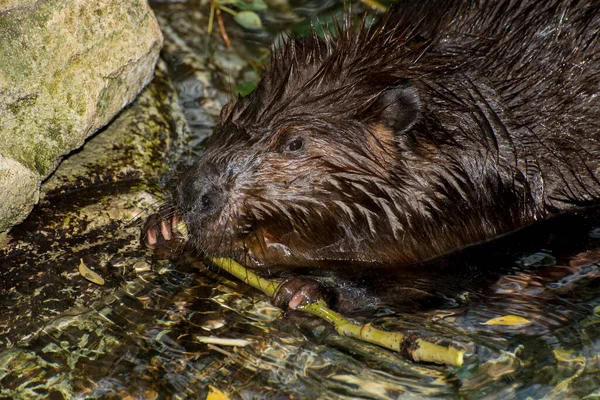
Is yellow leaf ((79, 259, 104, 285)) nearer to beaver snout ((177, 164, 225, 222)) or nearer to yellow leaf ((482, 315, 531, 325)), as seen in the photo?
beaver snout ((177, 164, 225, 222))

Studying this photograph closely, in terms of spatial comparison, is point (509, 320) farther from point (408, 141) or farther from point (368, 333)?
point (408, 141)

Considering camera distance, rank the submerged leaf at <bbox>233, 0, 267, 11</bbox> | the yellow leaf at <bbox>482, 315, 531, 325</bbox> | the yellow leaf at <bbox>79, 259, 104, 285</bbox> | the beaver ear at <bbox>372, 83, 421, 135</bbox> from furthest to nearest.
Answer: the submerged leaf at <bbox>233, 0, 267, 11</bbox> < the yellow leaf at <bbox>79, 259, 104, 285</bbox> < the beaver ear at <bbox>372, 83, 421, 135</bbox> < the yellow leaf at <bbox>482, 315, 531, 325</bbox>

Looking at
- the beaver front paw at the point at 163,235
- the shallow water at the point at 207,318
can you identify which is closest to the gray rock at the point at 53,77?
the shallow water at the point at 207,318

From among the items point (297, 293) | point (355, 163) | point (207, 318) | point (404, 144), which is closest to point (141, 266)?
point (207, 318)

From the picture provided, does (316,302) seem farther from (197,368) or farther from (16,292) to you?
(16,292)

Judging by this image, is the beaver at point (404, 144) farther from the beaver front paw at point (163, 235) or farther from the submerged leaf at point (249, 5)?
the submerged leaf at point (249, 5)

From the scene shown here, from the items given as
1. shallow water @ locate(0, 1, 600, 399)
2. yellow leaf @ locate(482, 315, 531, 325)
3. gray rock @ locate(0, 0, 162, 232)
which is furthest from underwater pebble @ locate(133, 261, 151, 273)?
yellow leaf @ locate(482, 315, 531, 325)

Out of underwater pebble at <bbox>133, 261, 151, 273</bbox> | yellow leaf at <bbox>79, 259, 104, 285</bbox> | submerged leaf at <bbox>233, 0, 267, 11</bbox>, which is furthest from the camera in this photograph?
submerged leaf at <bbox>233, 0, 267, 11</bbox>
